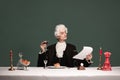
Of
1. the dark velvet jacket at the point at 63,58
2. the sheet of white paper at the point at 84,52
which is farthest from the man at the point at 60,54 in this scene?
the sheet of white paper at the point at 84,52

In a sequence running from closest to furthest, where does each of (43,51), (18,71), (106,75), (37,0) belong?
(106,75)
(18,71)
(43,51)
(37,0)

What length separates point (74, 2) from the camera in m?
6.09

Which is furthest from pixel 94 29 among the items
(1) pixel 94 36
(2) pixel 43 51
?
(2) pixel 43 51

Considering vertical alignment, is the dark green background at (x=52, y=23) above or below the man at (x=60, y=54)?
above

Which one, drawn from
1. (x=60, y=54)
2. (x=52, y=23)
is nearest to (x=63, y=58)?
(x=60, y=54)

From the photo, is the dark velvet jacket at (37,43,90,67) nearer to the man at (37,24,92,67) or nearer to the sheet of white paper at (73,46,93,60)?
the man at (37,24,92,67)

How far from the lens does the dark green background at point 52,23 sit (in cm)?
603

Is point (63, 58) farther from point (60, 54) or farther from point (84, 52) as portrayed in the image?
point (84, 52)

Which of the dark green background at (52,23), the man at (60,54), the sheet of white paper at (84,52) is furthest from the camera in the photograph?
the dark green background at (52,23)

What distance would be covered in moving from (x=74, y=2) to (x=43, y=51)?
1.69 meters

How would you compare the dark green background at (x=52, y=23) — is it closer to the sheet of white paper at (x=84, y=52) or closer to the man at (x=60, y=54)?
the man at (x=60, y=54)

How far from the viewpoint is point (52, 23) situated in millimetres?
6051

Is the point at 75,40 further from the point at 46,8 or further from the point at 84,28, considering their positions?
the point at 46,8

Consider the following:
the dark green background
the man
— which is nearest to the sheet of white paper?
the man
